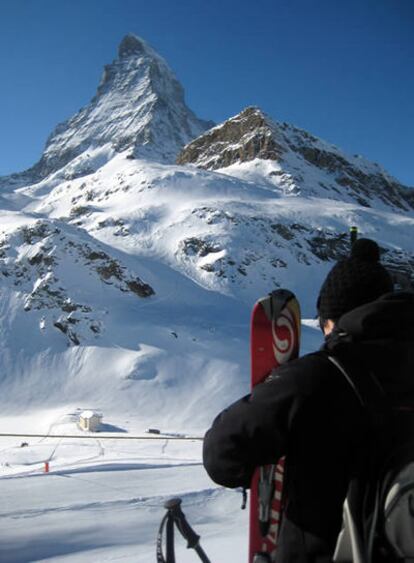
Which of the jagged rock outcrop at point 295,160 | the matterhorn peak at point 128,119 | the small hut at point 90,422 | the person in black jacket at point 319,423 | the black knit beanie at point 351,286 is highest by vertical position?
the matterhorn peak at point 128,119

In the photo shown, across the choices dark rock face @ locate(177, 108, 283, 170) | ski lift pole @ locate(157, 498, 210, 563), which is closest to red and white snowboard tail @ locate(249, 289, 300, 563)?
ski lift pole @ locate(157, 498, 210, 563)

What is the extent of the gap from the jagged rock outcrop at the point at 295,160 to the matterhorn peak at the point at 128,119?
154 feet

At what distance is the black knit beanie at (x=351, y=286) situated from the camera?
179 cm

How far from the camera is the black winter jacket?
5.03ft

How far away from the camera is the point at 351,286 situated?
5.86 feet

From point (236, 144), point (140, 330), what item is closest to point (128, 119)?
point (236, 144)

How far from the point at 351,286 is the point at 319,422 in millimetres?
521

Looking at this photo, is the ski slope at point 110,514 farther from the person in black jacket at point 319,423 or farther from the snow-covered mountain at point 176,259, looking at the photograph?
the snow-covered mountain at point 176,259

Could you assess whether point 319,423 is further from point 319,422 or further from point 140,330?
point 140,330

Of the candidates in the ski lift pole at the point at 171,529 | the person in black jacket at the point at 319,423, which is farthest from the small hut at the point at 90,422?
the person in black jacket at the point at 319,423

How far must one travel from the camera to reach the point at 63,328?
1256 inches

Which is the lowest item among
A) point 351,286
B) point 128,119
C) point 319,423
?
point 319,423

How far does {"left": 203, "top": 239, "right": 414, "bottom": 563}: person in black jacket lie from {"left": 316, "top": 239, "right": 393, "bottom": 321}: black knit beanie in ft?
0.37

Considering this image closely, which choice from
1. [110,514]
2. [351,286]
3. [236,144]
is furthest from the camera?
[236,144]
